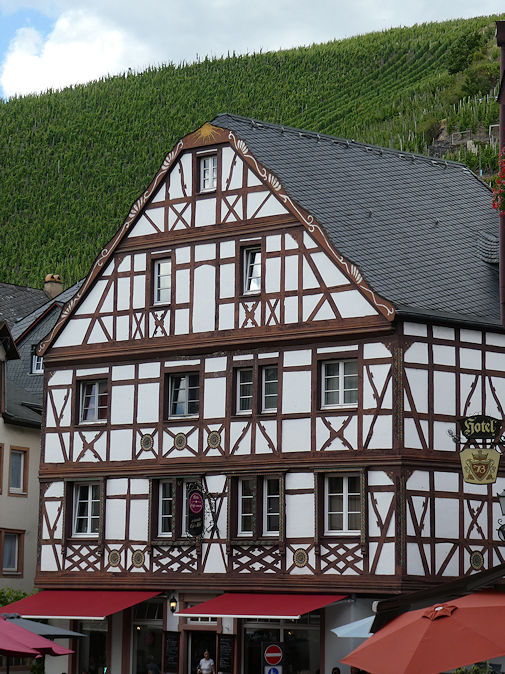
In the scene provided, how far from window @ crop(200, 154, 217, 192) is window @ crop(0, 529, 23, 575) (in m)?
13.5

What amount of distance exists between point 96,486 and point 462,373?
10363 mm

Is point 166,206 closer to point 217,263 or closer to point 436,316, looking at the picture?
point 217,263

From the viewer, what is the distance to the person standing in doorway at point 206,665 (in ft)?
119

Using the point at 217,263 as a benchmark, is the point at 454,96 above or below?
above

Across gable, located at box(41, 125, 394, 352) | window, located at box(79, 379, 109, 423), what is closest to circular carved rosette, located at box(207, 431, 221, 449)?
gable, located at box(41, 125, 394, 352)

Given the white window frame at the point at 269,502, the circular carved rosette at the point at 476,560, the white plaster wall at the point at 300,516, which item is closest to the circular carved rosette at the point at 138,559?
the white window frame at the point at 269,502

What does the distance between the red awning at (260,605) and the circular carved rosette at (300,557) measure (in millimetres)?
679

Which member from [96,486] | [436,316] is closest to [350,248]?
[436,316]

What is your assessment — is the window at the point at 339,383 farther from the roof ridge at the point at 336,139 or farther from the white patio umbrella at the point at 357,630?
the roof ridge at the point at 336,139

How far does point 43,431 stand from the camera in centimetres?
4091

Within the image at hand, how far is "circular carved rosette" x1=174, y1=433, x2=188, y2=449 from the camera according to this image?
38.0 m

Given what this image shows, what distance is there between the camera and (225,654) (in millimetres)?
36125

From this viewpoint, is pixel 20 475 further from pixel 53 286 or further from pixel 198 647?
pixel 53 286

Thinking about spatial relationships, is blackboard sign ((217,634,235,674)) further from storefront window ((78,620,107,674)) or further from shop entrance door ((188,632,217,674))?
storefront window ((78,620,107,674))
